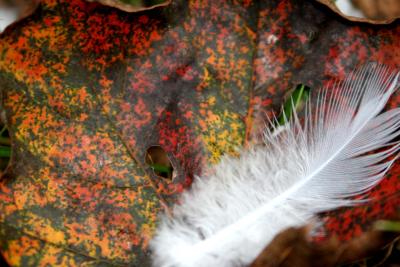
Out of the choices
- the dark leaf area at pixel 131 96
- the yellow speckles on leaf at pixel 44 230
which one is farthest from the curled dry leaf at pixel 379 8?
the yellow speckles on leaf at pixel 44 230

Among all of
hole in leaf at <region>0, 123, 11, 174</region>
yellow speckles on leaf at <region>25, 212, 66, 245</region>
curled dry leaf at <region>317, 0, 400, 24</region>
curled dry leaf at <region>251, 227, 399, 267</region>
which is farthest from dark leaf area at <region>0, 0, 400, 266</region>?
curled dry leaf at <region>317, 0, 400, 24</region>

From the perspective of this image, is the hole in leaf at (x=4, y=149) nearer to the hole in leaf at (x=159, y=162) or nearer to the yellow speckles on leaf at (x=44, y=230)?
the yellow speckles on leaf at (x=44, y=230)

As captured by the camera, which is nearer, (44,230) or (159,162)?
(44,230)

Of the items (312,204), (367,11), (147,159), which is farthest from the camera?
(367,11)

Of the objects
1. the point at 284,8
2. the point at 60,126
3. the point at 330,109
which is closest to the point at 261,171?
the point at 330,109

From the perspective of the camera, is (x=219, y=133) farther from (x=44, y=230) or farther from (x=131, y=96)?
(x=44, y=230)

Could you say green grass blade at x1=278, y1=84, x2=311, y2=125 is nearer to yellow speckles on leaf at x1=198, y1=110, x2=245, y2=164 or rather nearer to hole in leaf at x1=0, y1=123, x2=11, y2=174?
yellow speckles on leaf at x1=198, y1=110, x2=245, y2=164

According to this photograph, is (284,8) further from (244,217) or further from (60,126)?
(60,126)

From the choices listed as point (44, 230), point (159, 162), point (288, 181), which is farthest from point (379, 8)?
point (44, 230)
